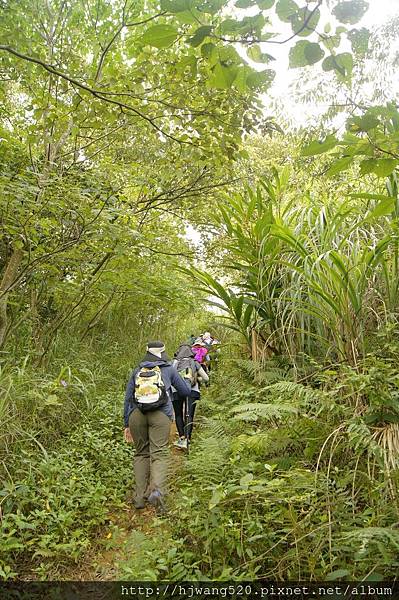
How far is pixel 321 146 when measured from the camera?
1180mm

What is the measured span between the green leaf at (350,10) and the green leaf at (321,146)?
0.96 feet

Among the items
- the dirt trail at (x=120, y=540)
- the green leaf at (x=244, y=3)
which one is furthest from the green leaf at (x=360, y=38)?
the dirt trail at (x=120, y=540)

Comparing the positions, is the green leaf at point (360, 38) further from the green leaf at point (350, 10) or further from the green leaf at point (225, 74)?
A: the green leaf at point (225, 74)

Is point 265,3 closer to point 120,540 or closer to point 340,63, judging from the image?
point 340,63

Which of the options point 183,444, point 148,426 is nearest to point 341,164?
point 148,426

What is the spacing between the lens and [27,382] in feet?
14.4

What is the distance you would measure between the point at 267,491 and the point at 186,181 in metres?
4.48

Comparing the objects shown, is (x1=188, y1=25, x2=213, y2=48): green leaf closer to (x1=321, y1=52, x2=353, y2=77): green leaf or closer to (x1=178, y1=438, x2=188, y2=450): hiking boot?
(x1=321, y1=52, x2=353, y2=77): green leaf

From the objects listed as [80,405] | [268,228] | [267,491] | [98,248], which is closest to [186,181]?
[98,248]

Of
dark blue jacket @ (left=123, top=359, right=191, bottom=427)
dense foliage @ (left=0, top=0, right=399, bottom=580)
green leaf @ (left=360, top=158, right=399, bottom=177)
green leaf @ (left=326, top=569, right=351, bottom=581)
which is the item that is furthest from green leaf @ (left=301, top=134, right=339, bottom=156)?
dark blue jacket @ (left=123, top=359, right=191, bottom=427)

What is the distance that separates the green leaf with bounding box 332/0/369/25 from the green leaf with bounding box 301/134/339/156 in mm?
292

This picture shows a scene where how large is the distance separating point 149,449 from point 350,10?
3781 millimetres

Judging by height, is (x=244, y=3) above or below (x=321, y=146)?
above

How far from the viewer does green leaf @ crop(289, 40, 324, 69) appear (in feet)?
3.92
